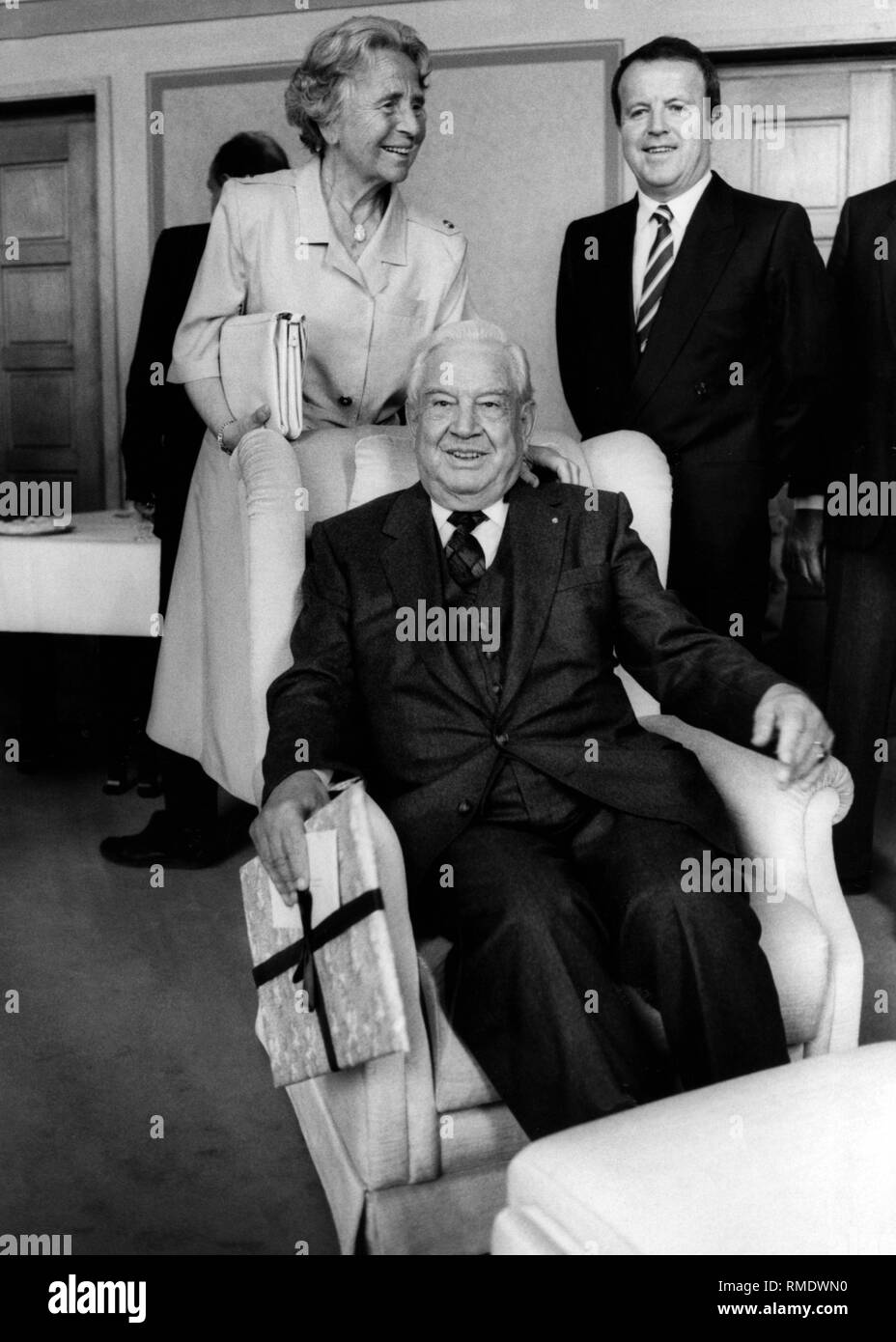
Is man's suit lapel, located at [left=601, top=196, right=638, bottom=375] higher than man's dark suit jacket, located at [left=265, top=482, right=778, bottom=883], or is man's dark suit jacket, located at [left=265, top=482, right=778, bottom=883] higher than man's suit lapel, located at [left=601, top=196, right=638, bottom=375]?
man's suit lapel, located at [left=601, top=196, right=638, bottom=375]

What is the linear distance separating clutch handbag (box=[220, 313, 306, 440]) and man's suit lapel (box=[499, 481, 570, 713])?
21.1 inches

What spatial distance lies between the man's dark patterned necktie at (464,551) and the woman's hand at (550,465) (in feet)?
0.43

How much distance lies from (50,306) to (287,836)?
5541 mm

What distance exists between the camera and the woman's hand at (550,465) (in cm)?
244

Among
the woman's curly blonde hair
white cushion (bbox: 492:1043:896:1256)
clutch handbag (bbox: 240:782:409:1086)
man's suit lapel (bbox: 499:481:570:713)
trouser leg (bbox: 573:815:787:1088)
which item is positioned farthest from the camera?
the woman's curly blonde hair

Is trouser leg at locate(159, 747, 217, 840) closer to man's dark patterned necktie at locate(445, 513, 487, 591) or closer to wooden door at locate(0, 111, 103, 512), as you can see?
man's dark patterned necktie at locate(445, 513, 487, 591)

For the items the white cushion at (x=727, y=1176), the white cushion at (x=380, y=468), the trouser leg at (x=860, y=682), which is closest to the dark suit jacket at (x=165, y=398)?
the white cushion at (x=380, y=468)

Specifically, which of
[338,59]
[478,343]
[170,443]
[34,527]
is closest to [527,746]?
[478,343]

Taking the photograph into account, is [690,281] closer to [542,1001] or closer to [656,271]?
[656,271]

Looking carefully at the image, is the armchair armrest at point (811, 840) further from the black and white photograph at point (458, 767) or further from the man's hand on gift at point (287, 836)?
the man's hand on gift at point (287, 836)

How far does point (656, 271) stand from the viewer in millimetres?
3232

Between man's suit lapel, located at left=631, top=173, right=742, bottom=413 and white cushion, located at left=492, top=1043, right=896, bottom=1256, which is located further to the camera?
man's suit lapel, located at left=631, top=173, right=742, bottom=413

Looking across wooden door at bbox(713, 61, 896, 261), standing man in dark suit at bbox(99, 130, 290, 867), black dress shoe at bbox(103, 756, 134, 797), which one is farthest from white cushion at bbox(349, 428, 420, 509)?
wooden door at bbox(713, 61, 896, 261)

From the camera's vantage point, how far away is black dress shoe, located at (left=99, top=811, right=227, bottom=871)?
3805 mm
